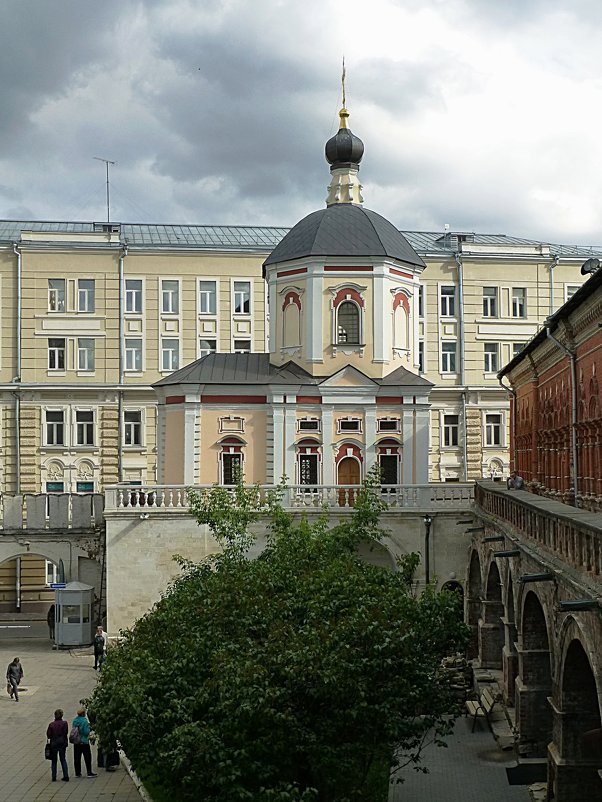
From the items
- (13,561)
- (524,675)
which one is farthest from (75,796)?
(13,561)

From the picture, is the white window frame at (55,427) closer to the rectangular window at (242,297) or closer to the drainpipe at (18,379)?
the drainpipe at (18,379)

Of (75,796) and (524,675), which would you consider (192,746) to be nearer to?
(75,796)

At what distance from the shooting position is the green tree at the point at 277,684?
Result: 16406 millimetres

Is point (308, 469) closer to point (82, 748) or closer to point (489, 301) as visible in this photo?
point (82, 748)

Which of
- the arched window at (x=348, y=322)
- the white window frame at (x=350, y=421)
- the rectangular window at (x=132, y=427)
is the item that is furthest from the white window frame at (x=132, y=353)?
the white window frame at (x=350, y=421)

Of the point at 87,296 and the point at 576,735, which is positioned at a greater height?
the point at 87,296

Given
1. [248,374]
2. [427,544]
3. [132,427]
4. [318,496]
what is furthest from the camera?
[132,427]

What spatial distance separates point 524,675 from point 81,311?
31.8m

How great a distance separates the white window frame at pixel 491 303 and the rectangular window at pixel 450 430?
15.8 feet

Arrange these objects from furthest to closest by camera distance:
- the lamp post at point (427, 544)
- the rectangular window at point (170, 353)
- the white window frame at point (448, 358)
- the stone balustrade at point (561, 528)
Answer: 1. the white window frame at point (448, 358)
2. the rectangular window at point (170, 353)
3. the lamp post at point (427, 544)
4. the stone balustrade at point (561, 528)

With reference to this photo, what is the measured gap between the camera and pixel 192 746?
16156 mm

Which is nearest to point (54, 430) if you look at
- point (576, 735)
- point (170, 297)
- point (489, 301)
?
point (170, 297)

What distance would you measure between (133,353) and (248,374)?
12.4 metres

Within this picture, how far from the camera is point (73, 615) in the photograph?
37094 millimetres
